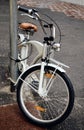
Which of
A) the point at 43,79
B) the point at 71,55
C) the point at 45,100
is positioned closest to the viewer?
the point at 43,79

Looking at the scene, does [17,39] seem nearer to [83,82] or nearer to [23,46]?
[23,46]

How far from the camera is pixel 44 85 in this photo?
396cm

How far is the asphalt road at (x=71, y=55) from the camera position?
4.17 m

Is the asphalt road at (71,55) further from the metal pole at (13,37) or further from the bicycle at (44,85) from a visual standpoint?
the metal pole at (13,37)

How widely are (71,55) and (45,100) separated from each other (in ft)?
8.69

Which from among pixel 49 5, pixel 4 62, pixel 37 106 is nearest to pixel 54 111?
pixel 37 106

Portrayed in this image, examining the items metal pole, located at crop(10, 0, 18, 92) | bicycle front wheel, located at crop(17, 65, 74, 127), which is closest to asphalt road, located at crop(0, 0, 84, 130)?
bicycle front wheel, located at crop(17, 65, 74, 127)

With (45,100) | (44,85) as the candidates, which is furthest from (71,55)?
(44,85)

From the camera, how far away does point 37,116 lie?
13.5 feet

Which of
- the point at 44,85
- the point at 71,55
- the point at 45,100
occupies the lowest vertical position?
the point at 71,55

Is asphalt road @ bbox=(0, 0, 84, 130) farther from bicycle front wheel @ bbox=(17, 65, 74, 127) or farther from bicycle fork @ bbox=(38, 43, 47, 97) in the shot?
bicycle fork @ bbox=(38, 43, 47, 97)

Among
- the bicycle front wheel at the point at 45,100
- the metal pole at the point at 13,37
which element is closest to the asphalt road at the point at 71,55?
the bicycle front wheel at the point at 45,100

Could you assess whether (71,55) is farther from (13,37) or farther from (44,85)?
(44,85)

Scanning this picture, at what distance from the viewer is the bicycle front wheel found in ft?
12.4
